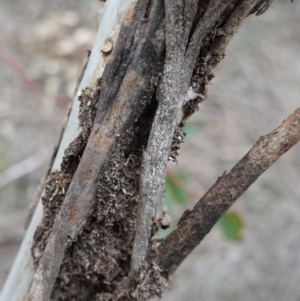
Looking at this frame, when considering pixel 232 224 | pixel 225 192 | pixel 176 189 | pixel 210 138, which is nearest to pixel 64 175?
pixel 225 192

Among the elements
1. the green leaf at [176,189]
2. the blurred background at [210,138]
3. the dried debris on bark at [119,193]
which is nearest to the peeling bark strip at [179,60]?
the dried debris on bark at [119,193]

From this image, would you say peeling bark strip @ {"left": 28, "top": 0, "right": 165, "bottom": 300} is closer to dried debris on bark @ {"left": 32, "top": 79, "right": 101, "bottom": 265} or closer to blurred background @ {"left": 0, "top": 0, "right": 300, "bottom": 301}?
dried debris on bark @ {"left": 32, "top": 79, "right": 101, "bottom": 265}

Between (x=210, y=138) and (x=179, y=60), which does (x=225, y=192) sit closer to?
(x=179, y=60)

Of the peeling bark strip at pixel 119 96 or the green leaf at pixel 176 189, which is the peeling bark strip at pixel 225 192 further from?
the green leaf at pixel 176 189

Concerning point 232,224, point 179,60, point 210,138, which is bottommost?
point 179,60

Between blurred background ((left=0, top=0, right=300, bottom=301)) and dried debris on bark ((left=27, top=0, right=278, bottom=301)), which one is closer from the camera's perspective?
dried debris on bark ((left=27, top=0, right=278, bottom=301))

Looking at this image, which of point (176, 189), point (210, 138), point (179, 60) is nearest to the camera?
point (179, 60)

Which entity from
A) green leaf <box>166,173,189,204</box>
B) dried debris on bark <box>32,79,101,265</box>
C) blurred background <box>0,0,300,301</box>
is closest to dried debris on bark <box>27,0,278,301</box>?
dried debris on bark <box>32,79,101,265</box>
